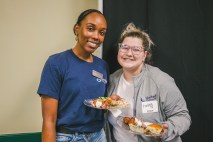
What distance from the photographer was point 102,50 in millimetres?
2178

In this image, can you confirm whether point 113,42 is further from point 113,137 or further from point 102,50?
point 113,137

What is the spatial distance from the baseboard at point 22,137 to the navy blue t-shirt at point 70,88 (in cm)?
66

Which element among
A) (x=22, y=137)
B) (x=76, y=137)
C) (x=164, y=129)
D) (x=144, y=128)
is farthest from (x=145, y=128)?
(x=22, y=137)

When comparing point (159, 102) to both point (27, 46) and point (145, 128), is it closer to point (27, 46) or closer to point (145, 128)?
point (145, 128)

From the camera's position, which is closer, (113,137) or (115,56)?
(113,137)

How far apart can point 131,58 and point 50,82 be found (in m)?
0.63

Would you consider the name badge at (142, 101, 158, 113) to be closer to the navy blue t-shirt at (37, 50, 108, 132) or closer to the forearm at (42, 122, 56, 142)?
the navy blue t-shirt at (37, 50, 108, 132)

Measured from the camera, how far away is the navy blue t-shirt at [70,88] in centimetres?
150

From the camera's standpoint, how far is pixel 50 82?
4.88 ft

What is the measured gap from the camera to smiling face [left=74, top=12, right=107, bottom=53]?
162 centimetres

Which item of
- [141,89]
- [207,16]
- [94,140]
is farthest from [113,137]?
[207,16]

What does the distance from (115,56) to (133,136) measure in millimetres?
726

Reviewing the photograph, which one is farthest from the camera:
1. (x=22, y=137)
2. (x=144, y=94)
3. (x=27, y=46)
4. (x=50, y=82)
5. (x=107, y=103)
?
(x=27, y=46)

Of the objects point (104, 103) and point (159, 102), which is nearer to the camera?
point (104, 103)
